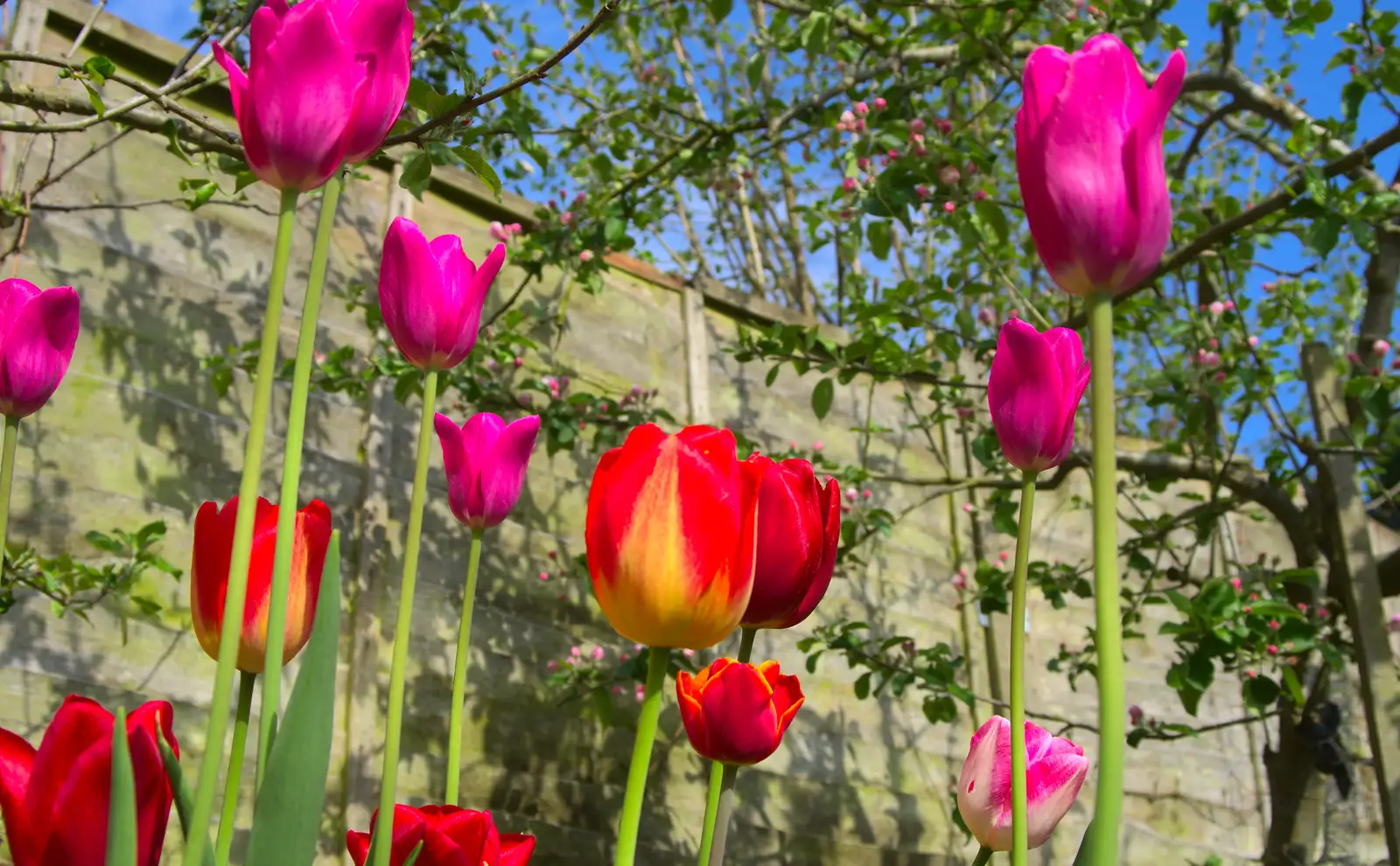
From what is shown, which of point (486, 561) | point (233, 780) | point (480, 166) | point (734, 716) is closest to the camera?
point (233, 780)

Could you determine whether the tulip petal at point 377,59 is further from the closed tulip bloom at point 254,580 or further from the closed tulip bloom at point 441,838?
the closed tulip bloom at point 441,838

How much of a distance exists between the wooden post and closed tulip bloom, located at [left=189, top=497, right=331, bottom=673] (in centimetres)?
A: 211

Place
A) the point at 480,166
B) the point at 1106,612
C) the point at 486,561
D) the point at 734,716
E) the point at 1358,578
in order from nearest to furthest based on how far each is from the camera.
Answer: the point at 1106,612, the point at 734,716, the point at 480,166, the point at 1358,578, the point at 486,561

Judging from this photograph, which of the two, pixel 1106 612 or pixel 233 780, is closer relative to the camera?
pixel 1106 612

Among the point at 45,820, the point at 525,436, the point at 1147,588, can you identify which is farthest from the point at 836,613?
the point at 45,820

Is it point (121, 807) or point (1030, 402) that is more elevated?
point (1030, 402)

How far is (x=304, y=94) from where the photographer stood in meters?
0.40

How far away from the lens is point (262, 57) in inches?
15.9

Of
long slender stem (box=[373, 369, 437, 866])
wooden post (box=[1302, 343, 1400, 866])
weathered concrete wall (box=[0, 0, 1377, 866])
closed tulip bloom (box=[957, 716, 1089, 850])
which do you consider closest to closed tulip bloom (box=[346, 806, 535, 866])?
long slender stem (box=[373, 369, 437, 866])

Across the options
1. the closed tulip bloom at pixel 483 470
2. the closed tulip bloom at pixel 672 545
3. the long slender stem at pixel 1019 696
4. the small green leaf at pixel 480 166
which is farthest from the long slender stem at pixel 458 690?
the small green leaf at pixel 480 166

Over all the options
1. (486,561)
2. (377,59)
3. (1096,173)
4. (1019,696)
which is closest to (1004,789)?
(1019,696)

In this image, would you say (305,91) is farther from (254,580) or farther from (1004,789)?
(1004,789)

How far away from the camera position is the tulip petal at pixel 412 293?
54 centimetres

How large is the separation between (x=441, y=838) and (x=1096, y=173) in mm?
364
